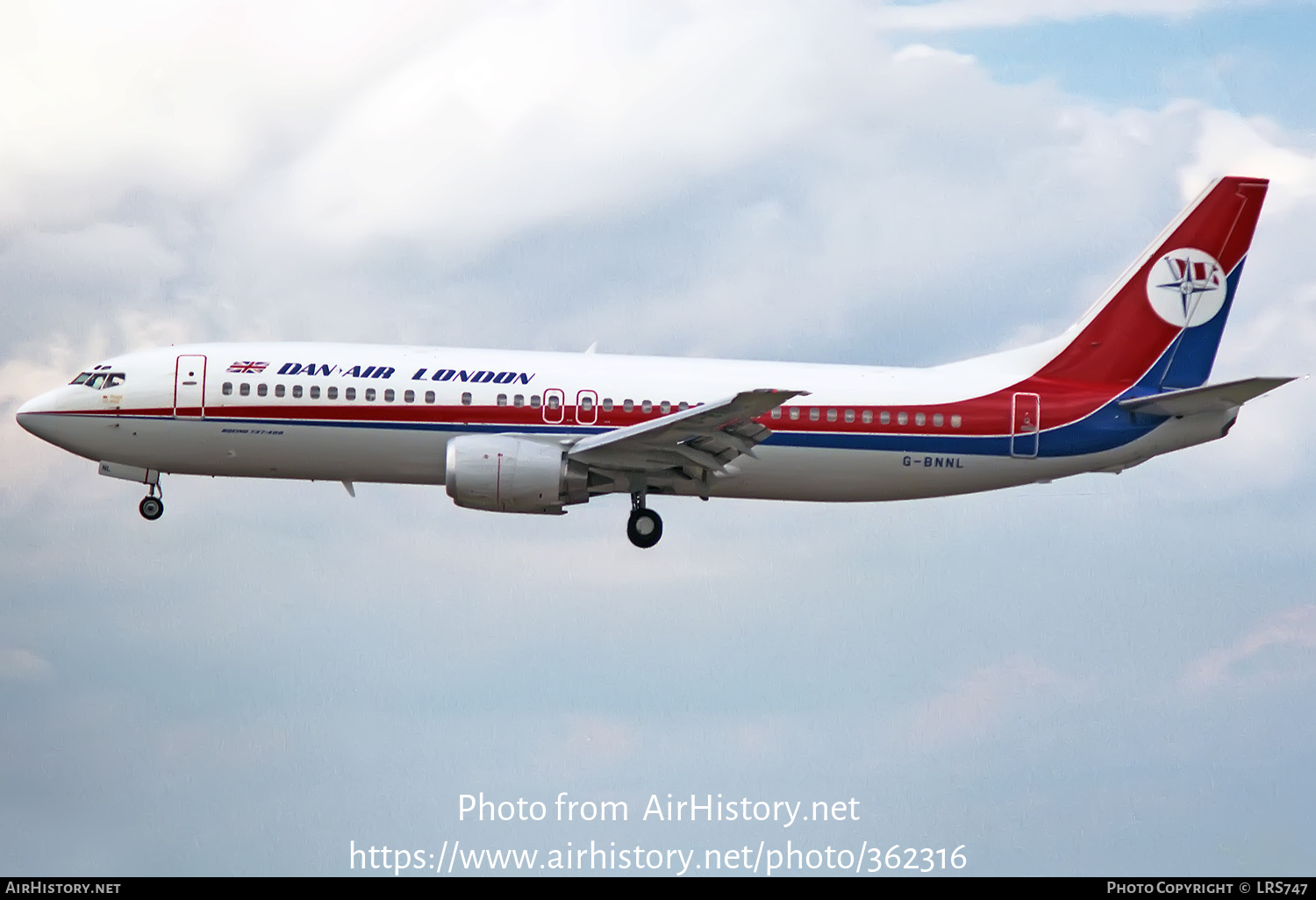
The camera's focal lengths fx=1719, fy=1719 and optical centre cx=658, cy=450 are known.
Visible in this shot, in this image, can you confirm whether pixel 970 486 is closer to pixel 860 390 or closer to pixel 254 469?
pixel 860 390

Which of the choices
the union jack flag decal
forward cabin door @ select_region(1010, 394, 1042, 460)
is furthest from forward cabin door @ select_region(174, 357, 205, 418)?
forward cabin door @ select_region(1010, 394, 1042, 460)

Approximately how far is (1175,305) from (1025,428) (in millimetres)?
5718

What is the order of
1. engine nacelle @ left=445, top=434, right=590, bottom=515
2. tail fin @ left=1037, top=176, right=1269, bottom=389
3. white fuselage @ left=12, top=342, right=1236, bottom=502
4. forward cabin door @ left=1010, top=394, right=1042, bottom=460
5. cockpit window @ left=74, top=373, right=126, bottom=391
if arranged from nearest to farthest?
engine nacelle @ left=445, top=434, right=590, bottom=515 → white fuselage @ left=12, top=342, right=1236, bottom=502 → cockpit window @ left=74, top=373, right=126, bottom=391 → forward cabin door @ left=1010, top=394, right=1042, bottom=460 → tail fin @ left=1037, top=176, right=1269, bottom=389

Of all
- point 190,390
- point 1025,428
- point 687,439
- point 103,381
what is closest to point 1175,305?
point 1025,428

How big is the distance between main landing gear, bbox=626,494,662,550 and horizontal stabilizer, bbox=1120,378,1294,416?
1203cm

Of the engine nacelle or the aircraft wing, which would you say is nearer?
the aircraft wing

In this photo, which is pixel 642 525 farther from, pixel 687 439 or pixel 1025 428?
pixel 1025 428

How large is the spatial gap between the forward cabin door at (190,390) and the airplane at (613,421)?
0.05 metres

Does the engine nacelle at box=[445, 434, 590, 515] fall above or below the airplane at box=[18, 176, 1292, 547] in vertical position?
below

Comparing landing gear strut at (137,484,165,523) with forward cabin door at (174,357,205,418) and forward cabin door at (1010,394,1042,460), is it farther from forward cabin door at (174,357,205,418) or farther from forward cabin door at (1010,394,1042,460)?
forward cabin door at (1010,394,1042,460)

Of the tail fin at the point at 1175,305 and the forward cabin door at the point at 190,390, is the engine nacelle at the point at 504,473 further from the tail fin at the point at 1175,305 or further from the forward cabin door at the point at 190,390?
the tail fin at the point at 1175,305

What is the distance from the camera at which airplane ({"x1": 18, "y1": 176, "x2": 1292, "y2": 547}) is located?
39.9 meters

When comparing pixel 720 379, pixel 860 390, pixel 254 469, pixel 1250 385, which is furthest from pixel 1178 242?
pixel 254 469

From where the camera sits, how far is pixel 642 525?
1633 inches
